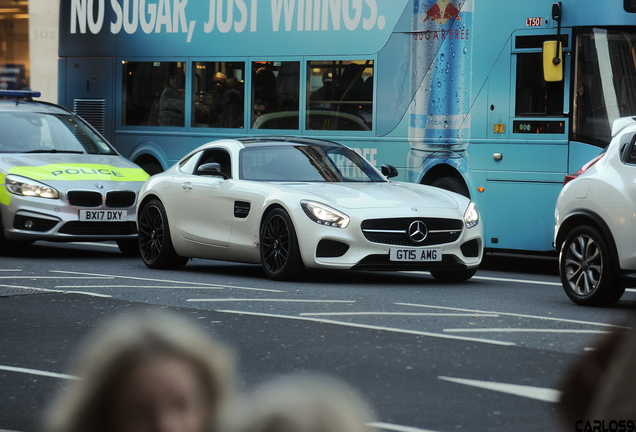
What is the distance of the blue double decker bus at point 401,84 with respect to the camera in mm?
11828

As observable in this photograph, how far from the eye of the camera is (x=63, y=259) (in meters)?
13.3

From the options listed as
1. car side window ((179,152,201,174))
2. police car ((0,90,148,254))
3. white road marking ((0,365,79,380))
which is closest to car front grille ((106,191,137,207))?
police car ((0,90,148,254))

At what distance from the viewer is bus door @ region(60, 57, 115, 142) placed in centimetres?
1661

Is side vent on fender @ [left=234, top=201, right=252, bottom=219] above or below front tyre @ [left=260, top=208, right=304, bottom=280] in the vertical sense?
above

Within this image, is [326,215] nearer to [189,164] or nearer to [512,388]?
[189,164]

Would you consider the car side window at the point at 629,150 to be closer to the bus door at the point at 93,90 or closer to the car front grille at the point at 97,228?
the car front grille at the point at 97,228

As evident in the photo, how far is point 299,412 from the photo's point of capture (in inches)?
33.5

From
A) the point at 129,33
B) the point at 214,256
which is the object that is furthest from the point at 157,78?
the point at 214,256

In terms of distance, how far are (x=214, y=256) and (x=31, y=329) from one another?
3986 millimetres

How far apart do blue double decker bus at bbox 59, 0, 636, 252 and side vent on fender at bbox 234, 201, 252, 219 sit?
9.63 ft

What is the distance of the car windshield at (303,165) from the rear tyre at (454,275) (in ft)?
3.97

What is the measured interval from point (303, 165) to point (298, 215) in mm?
1350

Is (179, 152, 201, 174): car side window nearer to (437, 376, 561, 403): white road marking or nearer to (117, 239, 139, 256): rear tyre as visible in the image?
(117, 239, 139, 256): rear tyre

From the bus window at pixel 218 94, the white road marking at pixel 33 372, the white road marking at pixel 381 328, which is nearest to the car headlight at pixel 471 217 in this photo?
the white road marking at pixel 381 328
